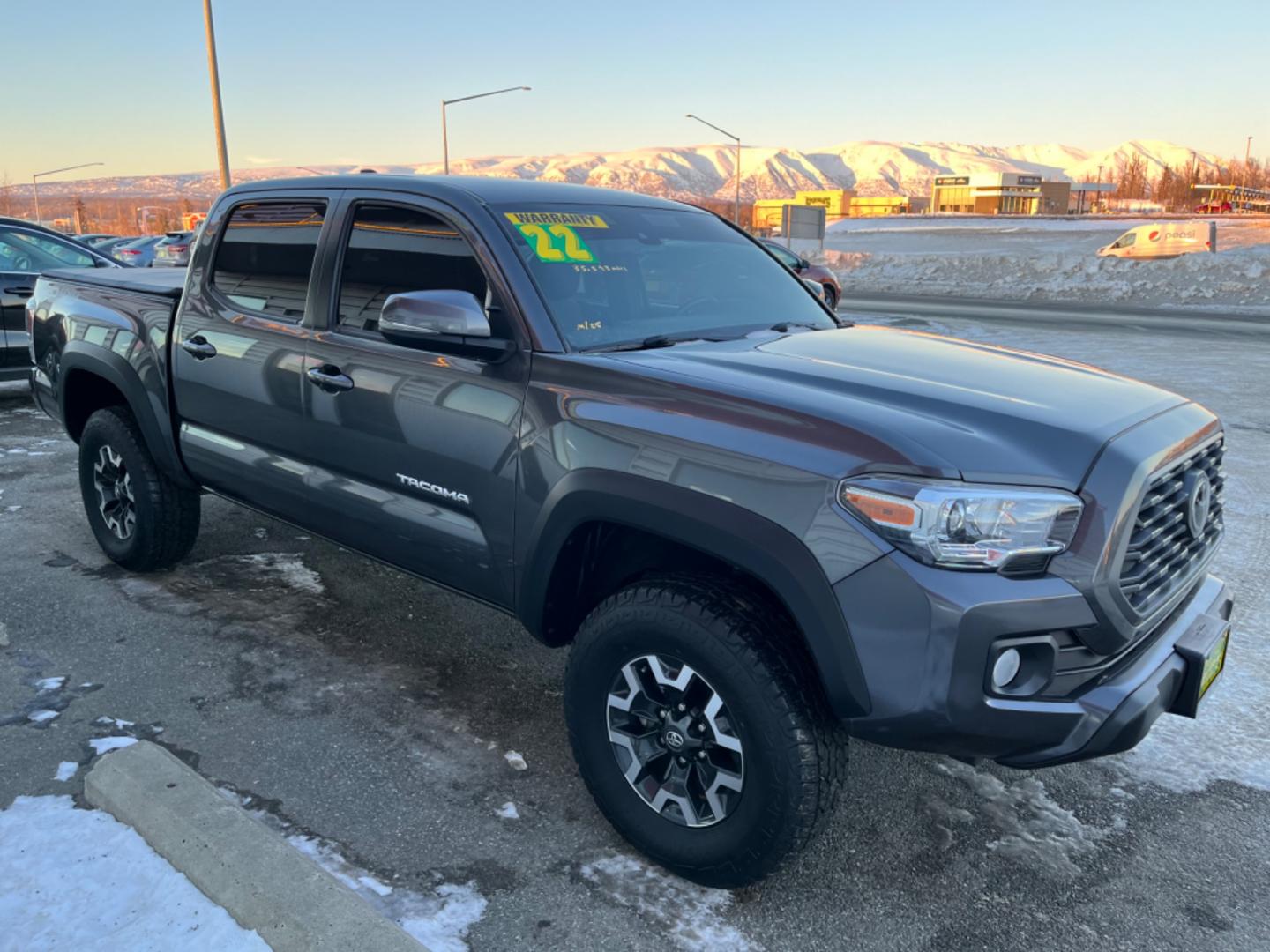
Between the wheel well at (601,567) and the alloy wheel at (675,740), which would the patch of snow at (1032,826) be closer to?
the alloy wheel at (675,740)

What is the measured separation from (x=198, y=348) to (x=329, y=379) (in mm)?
1036

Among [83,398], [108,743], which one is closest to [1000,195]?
[83,398]

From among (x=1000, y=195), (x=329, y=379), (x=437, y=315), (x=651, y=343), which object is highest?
(x=1000, y=195)

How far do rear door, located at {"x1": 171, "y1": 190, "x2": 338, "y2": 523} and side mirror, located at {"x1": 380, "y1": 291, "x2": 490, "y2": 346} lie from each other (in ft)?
2.83

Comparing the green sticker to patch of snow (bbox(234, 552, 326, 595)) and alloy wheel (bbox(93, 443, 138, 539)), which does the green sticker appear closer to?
patch of snow (bbox(234, 552, 326, 595))

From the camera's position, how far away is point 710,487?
246 cm

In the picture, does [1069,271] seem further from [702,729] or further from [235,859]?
[235,859]

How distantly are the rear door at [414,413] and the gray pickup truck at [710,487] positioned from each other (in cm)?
1

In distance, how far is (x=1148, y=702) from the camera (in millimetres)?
2322

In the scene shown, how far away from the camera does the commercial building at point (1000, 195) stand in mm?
106312

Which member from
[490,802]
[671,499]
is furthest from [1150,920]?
[490,802]

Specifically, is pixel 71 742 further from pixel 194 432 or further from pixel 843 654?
pixel 843 654

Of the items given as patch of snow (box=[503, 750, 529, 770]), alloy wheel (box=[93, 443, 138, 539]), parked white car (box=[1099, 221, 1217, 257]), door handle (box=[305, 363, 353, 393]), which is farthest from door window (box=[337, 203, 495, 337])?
parked white car (box=[1099, 221, 1217, 257])

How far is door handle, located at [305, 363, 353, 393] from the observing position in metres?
3.49
